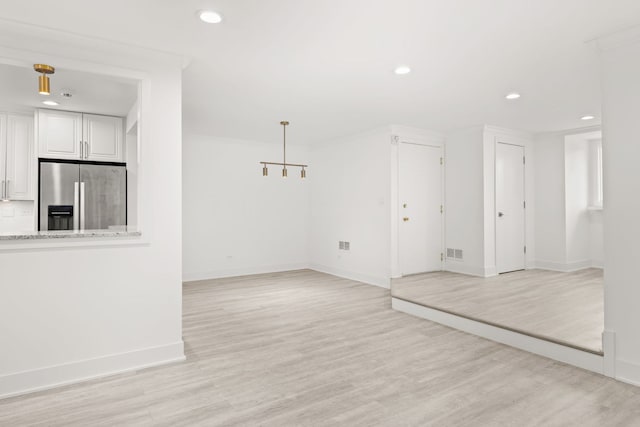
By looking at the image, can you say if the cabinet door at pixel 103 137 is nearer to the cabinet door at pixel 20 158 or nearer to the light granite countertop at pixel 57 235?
the cabinet door at pixel 20 158

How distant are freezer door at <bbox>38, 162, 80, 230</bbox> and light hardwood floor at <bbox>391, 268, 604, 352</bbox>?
422 centimetres

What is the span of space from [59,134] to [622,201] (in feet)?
19.0

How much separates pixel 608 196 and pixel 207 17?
317 cm

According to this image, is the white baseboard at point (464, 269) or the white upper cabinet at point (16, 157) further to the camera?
the white baseboard at point (464, 269)

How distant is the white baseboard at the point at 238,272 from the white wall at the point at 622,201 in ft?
17.6

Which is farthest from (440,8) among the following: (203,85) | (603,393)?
(603,393)

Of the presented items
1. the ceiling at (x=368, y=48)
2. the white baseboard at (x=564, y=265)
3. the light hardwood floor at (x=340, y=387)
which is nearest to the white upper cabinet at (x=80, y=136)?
the ceiling at (x=368, y=48)

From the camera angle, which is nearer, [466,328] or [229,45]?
[229,45]

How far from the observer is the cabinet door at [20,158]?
461 centimetres

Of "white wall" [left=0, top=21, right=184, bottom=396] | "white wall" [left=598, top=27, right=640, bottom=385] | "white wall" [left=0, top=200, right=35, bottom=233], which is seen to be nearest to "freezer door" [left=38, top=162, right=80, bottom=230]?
"white wall" [left=0, top=200, right=35, bottom=233]

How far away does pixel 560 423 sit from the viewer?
83.6 inches

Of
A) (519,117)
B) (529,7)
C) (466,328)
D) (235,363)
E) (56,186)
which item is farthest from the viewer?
(519,117)

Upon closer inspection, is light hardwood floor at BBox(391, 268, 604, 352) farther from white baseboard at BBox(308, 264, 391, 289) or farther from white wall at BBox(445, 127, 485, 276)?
white wall at BBox(445, 127, 485, 276)

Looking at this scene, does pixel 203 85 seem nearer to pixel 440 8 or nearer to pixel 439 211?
pixel 440 8
